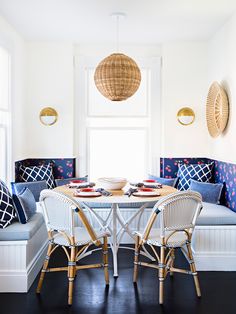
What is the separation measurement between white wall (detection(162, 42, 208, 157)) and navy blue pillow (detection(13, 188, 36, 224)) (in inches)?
93.9

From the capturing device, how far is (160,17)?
4.43 m

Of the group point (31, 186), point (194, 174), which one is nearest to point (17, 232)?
point (31, 186)

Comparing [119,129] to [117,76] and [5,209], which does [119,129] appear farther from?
[5,209]

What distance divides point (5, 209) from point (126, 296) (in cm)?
133

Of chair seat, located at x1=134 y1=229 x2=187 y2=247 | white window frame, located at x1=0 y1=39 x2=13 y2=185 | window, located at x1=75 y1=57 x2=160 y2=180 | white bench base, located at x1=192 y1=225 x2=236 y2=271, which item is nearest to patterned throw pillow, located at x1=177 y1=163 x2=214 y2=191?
window, located at x1=75 y1=57 x2=160 y2=180

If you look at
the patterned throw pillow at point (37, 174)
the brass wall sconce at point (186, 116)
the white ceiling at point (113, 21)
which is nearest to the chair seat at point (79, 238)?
the patterned throw pillow at point (37, 174)

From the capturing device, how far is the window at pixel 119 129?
5.73 m

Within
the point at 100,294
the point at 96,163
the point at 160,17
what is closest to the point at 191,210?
the point at 100,294

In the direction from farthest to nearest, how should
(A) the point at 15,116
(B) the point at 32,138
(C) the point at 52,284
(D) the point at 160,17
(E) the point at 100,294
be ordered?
1. (B) the point at 32,138
2. (A) the point at 15,116
3. (D) the point at 160,17
4. (C) the point at 52,284
5. (E) the point at 100,294

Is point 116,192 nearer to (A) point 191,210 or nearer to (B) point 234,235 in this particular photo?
(A) point 191,210

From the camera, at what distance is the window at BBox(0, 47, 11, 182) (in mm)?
4633

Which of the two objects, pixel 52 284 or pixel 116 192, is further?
pixel 116 192

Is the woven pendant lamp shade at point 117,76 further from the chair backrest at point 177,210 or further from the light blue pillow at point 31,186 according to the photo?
the light blue pillow at point 31,186

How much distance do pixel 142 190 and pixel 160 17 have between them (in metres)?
2.01
